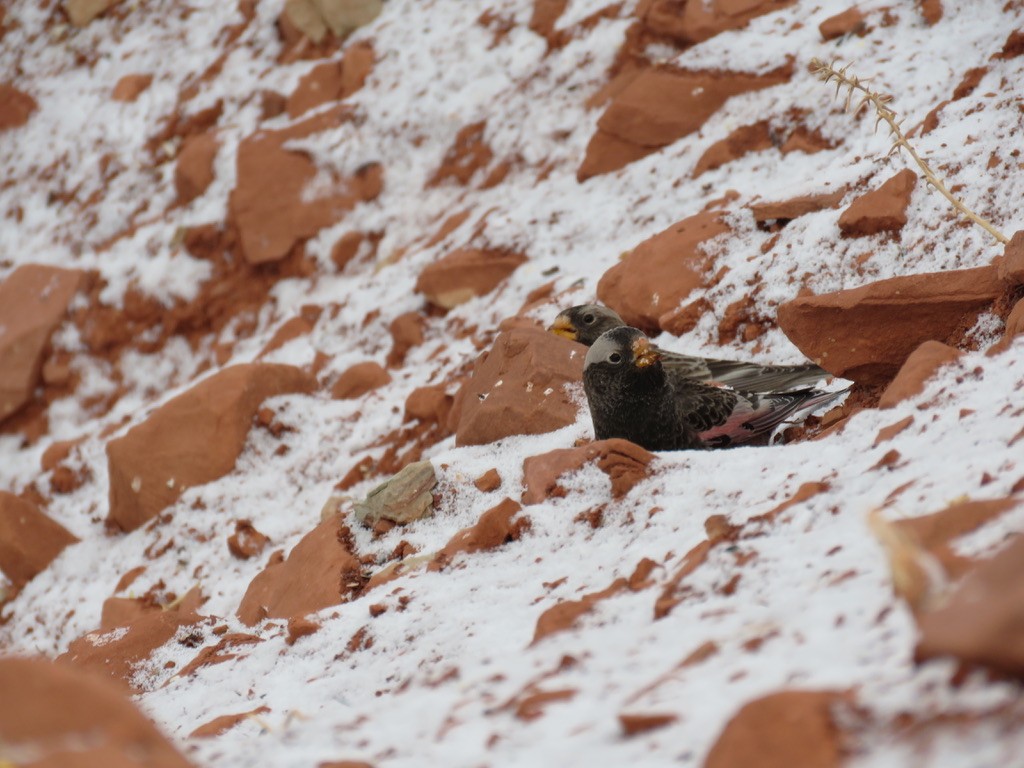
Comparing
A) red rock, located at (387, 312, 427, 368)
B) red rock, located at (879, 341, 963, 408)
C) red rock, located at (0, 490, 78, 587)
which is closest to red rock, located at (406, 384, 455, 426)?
red rock, located at (387, 312, 427, 368)

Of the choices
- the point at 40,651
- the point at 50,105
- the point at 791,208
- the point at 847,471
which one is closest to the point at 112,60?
the point at 50,105

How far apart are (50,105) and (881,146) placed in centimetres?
788

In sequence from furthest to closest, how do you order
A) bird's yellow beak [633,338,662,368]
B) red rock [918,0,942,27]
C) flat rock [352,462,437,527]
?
red rock [918,0,942,27]
bird's yellow beak [633,338,662,368]
flat rock [352,462,437,527]

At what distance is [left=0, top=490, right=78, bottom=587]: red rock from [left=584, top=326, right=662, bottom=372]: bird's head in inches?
146

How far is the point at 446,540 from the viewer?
13.3 ft

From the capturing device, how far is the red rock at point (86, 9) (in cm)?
1075

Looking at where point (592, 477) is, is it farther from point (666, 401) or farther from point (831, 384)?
point (831, 384)

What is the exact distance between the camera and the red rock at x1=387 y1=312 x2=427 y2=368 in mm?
6887

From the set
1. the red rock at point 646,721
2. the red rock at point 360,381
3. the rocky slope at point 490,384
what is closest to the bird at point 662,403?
the rocky slope at point 490,384

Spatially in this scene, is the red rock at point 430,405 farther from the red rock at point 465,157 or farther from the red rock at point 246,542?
the red rock at point 465,157

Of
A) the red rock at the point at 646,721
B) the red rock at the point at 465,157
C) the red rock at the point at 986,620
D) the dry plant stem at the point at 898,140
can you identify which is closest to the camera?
the red rock at the point at 986,620

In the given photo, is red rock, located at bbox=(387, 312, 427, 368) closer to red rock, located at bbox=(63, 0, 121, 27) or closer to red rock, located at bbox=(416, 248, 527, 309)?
red rock, located at bbox=(416, 248, 527, 309)

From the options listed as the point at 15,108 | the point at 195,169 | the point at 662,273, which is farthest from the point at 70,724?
the point at 15,108

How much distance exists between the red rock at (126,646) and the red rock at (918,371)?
2557mm
